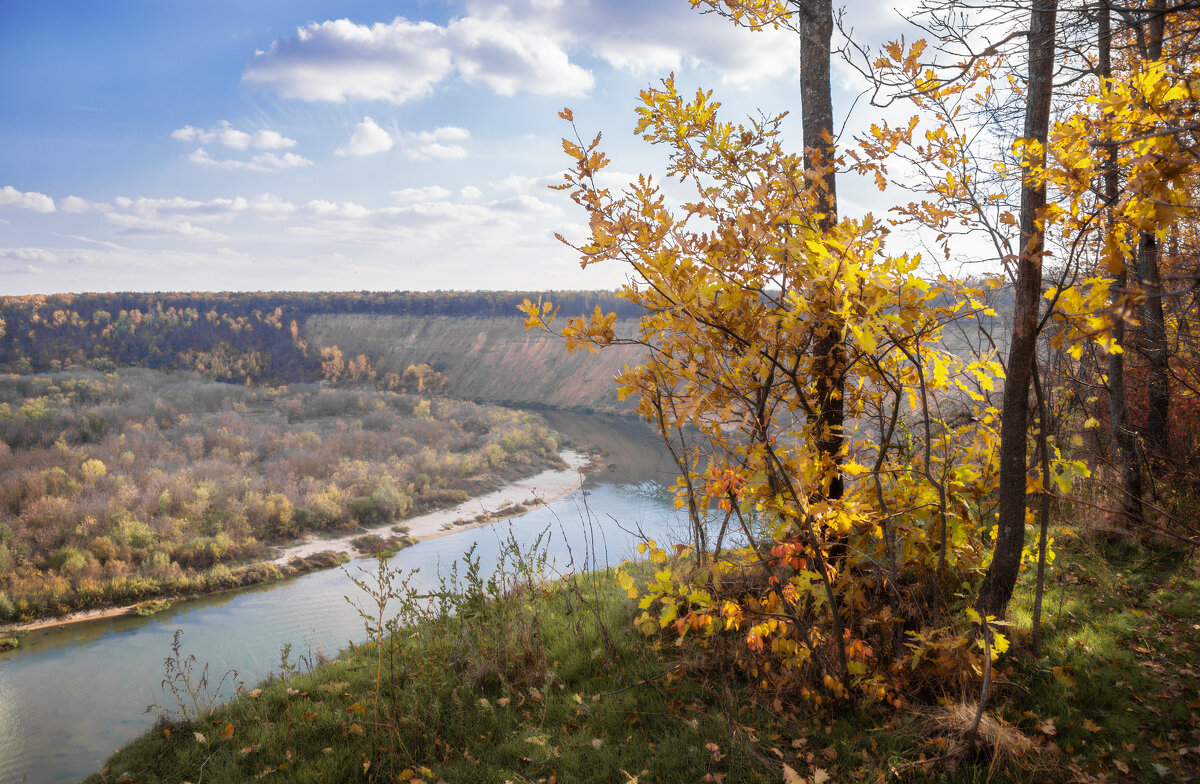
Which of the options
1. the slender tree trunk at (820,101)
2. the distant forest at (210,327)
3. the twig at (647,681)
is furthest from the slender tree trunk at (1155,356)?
the distant forest at (210,327)

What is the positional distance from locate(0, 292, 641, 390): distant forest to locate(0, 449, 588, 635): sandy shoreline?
20.5 m

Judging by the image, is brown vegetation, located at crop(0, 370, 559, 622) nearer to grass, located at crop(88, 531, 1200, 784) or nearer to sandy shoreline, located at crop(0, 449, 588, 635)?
sandy shoreline, located at crop(0, 449, 588, 635)

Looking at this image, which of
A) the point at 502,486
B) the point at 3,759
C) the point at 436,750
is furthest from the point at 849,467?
the point at 502,486

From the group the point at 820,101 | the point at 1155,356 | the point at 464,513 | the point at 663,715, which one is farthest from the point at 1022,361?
the point at 464,513

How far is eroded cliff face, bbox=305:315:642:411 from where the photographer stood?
4159 cm

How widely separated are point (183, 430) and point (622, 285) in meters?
23.6

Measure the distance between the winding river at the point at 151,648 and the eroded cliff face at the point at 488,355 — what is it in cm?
2582

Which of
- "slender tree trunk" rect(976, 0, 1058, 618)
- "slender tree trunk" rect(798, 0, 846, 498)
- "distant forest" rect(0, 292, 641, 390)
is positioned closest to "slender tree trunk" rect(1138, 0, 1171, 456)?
"slender tree trunk" rect(976, 0, 1058, 618)

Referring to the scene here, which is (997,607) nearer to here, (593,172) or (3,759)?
(593,172)

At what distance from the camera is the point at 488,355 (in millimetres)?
48125

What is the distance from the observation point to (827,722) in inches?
116

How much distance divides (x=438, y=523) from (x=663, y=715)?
12.7 metres

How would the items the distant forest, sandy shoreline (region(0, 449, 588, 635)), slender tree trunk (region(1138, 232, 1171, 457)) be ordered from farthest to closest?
the distant forest < sandy shoreline (region(0, 449, 588, 635)) < slender tree trunk (region(1138, 232, 1171, 457))

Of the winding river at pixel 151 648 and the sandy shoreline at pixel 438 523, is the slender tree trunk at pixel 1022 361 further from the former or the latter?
the sandy shoreline at pixel 438 523
